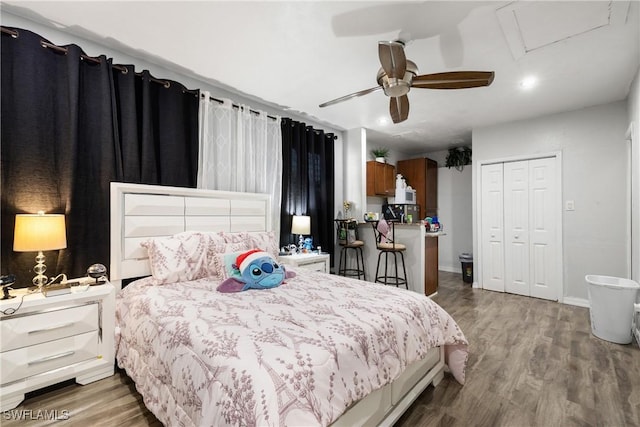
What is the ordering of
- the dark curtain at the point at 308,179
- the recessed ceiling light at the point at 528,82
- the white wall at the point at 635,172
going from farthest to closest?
1. the dark curtain at the point at 308,179
2. the recessed ceiling light at the point at 528,82
3. the white wall at the point at 635,172

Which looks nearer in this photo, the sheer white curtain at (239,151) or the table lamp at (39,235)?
the table lamp at (39,235)

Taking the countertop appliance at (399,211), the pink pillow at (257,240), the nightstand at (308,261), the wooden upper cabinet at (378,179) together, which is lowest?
the nightstand at (308,261)

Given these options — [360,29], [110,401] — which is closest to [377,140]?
[360,29]

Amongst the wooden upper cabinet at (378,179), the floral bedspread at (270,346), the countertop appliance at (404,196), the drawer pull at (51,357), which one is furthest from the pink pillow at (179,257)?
the countertop appliance at (404,196)

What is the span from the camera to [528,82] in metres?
2.97

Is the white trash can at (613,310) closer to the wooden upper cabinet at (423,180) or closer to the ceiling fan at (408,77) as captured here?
the ceiling fan at (408,77)

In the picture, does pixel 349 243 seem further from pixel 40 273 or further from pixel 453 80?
pixel 40 273

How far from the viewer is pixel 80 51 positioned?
7.32 feet

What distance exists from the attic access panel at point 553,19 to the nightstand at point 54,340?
3.54 m

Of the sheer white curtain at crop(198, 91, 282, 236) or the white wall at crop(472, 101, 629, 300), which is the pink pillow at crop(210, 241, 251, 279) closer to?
the sheer white curtain at crop(198, 91, 282, 236)

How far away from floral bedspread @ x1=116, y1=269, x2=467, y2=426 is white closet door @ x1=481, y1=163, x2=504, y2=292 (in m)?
2.95

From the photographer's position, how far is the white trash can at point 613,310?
259 cm

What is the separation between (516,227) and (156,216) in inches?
188

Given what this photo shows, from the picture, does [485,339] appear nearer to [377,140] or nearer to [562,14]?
[562,14]
